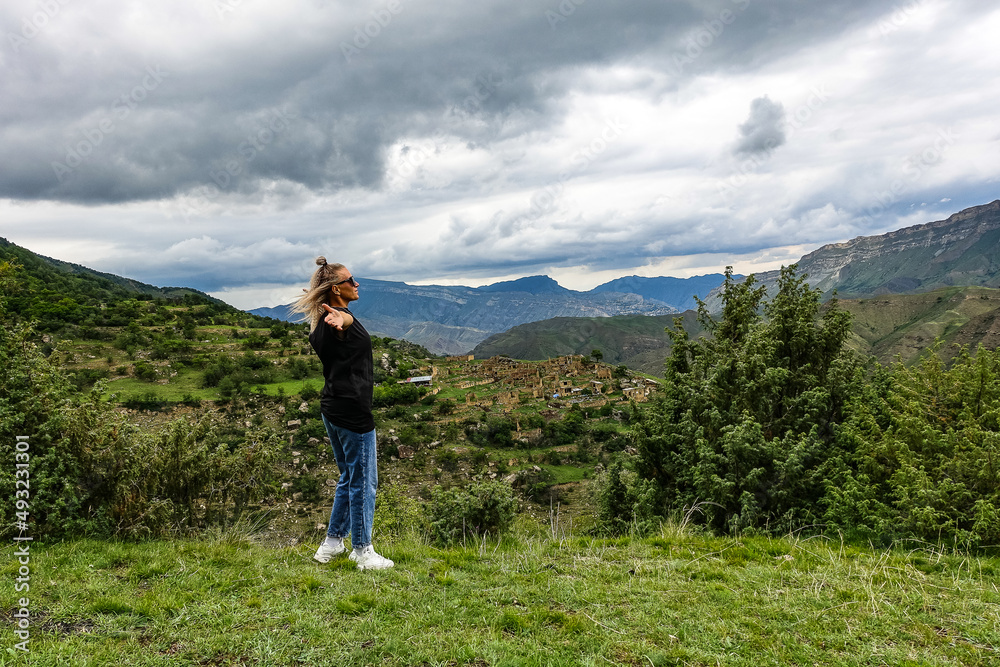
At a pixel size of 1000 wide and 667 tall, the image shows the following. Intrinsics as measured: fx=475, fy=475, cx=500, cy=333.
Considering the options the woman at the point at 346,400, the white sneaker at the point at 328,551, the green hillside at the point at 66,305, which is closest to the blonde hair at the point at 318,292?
the woman at the point at 346,400

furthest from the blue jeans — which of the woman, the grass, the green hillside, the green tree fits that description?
the green hillside

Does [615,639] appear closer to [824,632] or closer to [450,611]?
[450,611]

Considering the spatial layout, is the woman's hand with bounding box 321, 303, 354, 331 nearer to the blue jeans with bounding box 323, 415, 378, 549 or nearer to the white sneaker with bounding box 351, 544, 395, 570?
the blue jeans with bounding box 323, 415, 378, 549

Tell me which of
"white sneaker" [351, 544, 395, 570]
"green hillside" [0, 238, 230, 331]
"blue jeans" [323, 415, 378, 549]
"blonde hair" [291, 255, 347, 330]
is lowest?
"white sneaker" [351, 544, 395, 570]

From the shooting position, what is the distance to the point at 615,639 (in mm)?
3639

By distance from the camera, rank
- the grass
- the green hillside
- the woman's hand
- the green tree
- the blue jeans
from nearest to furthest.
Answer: the grass, the woman's hand, the blue jeans, the green tree, the green hillside

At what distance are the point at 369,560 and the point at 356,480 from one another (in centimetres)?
86

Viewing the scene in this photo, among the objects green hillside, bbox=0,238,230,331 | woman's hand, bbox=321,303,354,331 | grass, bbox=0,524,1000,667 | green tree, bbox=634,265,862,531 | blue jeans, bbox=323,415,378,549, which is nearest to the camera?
grass, bbox=0,524,1000,667

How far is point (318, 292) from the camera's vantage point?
16.9 ft

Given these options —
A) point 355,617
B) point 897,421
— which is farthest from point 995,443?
point 355,617

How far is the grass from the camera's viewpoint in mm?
3408

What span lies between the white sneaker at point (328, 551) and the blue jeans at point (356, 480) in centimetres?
14

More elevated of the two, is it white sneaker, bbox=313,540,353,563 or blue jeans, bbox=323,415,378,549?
blue jeans, bbox=323,415,378,549

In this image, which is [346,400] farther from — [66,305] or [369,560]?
[66,305]
